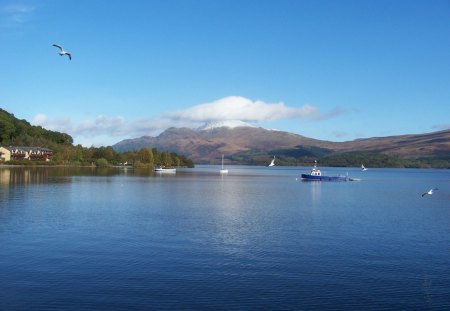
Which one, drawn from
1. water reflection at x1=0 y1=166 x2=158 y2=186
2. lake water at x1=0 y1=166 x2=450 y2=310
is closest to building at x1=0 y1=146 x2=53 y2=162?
water reflection at x1=0 y1=166 x2=158 y2=186

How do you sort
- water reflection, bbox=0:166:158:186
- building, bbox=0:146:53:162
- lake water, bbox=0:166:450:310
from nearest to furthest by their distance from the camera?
lake water, bbox=0:166:450:310
water reflection, bbox=0:166:158:186
building, bbox=0:146:53:162

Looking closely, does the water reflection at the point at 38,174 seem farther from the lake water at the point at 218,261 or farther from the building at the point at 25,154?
the lake water at the point at 218,261

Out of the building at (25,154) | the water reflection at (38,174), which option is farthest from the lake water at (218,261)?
the building at (25,154)

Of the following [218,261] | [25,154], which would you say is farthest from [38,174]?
[218,261]

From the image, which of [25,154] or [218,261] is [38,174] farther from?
[218,261]

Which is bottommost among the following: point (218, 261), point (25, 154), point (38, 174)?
point (218, 261)

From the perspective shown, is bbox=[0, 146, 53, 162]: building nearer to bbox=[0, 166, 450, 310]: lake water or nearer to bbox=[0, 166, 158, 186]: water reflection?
bbox=[0, 166, 158, 186]: water reflection

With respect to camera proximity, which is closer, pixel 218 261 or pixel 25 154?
pixel 218 261

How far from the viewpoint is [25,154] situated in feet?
569

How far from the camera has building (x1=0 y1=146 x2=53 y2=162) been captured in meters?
166

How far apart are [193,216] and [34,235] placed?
45.5 ft

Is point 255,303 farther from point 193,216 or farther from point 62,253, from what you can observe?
point 193,216

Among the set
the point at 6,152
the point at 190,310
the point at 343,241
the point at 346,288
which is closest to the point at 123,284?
the point at 190,310

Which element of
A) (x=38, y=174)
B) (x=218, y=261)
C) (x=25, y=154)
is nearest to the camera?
(x=218, y=261)
